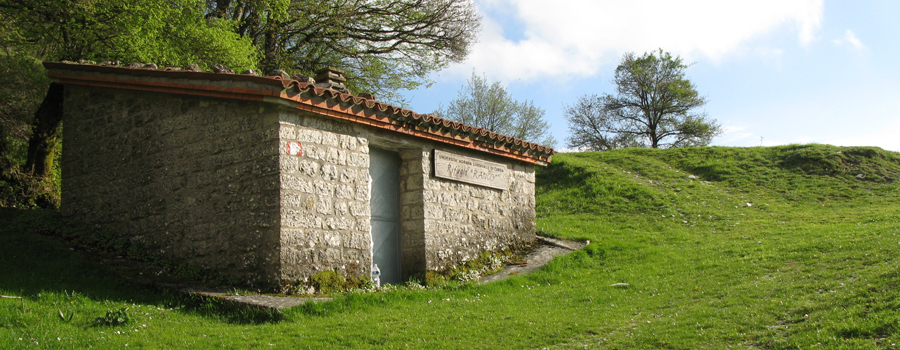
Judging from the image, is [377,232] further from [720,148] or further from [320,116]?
[720,148]

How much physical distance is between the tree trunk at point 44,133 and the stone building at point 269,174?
187cm

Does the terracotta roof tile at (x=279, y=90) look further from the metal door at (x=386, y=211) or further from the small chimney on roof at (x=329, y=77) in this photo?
the metal door at (x=386, y=211)

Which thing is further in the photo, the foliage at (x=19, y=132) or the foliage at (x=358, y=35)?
the foliage at (x=358, y=35)

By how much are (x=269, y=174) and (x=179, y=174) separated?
1.64 metres

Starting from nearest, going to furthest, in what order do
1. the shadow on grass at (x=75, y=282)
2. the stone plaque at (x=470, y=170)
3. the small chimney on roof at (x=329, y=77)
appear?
the shadow on grass at (x=75, y=282), the small chimney on roof at (x=329, y=77), the stone plaque at (x=470, y=170)

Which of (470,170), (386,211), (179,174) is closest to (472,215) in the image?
(470,170)

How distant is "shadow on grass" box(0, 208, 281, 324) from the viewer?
6574mm

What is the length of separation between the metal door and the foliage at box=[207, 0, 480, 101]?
22.4 feet

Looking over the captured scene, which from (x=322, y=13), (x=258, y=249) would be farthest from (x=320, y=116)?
(x=322, y=13)

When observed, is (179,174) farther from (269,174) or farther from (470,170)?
(470,170)

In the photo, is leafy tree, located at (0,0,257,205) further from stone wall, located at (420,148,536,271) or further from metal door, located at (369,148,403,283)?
stone wall, located at (420,148,536,271)

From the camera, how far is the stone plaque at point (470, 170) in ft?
32.1

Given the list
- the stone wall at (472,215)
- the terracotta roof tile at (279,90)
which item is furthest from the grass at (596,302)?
the terracotta roof tile at (279,90)

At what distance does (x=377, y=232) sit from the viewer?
932 centimetres
